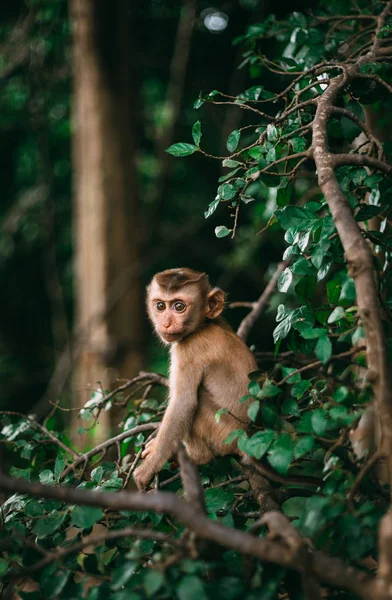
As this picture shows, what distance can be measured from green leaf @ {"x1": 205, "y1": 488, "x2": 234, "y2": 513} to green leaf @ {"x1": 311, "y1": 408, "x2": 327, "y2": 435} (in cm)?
72

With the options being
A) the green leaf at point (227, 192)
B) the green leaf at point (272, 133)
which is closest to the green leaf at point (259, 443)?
the green leaf at point (227, 192)

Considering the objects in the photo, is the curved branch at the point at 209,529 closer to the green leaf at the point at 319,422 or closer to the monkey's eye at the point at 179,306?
the green leaf at the point at 319,422

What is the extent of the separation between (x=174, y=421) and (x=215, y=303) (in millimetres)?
870

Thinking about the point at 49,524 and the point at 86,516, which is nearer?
the point at 86,516

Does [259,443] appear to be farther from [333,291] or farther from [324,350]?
[333,291]

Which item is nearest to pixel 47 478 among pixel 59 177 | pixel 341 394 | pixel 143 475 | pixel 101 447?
pixel 101 447

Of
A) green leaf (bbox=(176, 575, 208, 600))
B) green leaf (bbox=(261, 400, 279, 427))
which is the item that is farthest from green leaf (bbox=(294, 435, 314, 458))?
green leaf (bbox=(176, 575, 208, 600))

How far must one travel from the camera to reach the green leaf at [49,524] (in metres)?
2.45

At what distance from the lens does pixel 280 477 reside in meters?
2.80

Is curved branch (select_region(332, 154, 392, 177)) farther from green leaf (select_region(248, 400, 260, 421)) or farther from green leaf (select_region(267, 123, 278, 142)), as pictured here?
green leaf (select_region(248, 400, 260, 421))

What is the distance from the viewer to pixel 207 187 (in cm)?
1084

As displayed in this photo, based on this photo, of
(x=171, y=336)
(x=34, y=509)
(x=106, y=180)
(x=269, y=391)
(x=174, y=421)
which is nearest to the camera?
(x=269, y=391)

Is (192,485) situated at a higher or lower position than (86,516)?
higher

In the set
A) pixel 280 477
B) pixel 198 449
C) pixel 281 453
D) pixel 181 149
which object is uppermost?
pixel 181 149
